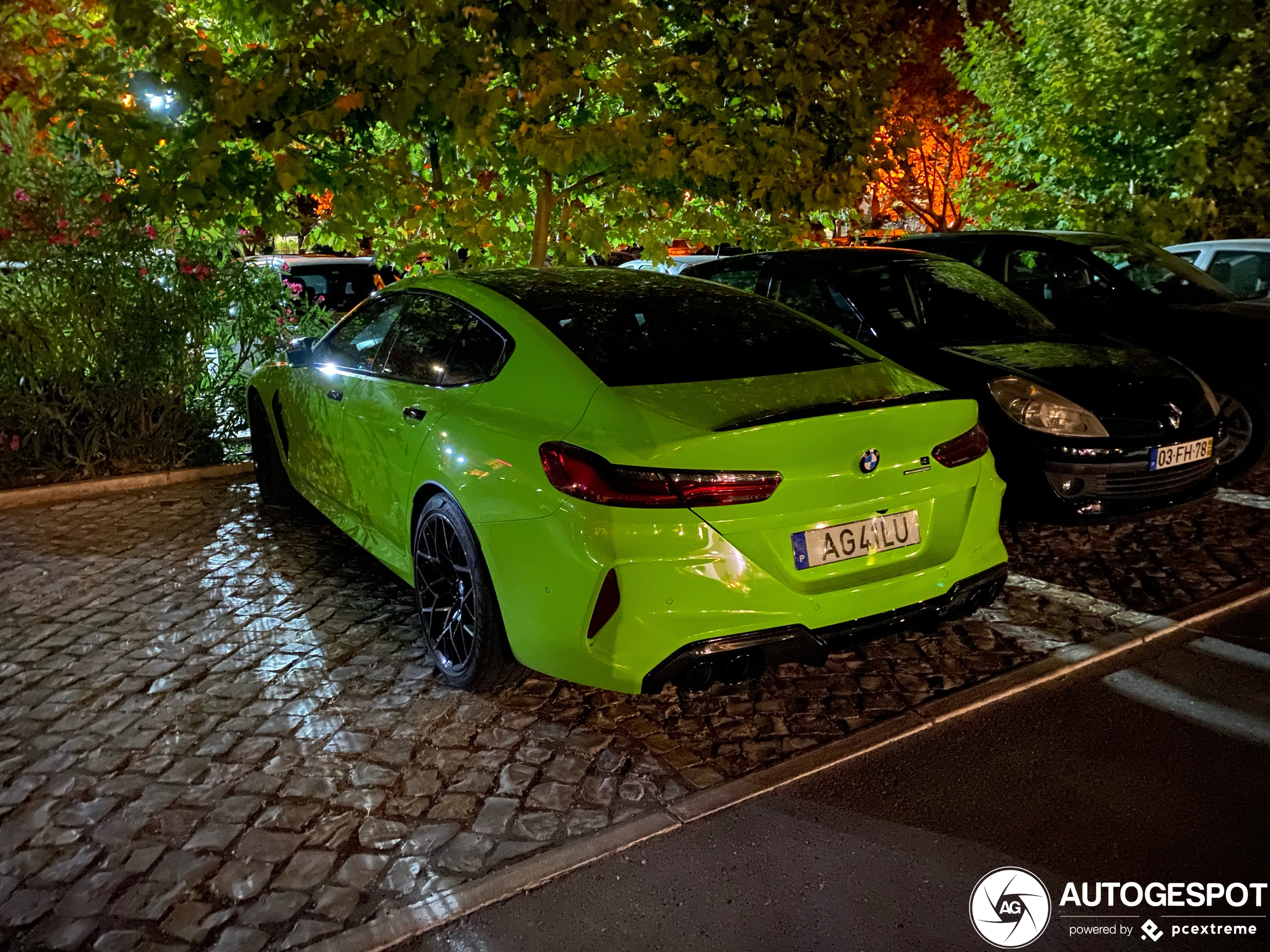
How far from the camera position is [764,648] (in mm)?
3268

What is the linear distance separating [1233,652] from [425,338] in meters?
3.66

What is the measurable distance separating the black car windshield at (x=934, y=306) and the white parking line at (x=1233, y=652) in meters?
2.18

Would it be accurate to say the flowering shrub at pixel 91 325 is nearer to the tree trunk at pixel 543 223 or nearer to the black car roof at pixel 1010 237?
the tree trunk at pixel 543 223

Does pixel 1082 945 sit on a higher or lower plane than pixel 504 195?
lower

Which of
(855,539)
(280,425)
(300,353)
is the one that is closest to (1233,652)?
(855,539)

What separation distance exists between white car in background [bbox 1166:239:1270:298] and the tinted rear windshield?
6.27 metres

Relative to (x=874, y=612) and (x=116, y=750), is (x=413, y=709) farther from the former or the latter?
(x=874, y=612)

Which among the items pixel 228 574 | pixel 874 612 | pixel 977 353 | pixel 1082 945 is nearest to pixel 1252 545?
pixel 977 353

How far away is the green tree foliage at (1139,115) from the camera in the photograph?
10883mm

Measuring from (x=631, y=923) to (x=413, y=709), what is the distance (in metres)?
1.45

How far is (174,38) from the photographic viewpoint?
5953 mm

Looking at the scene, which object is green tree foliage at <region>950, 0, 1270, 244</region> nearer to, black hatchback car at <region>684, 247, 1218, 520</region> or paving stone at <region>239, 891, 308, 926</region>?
black hatchback car at <region>684, 247, 1218, 520</region>

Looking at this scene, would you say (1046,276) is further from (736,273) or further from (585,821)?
(585,821)

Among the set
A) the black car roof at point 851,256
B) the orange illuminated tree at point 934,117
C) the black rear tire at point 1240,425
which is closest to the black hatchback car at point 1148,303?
the black rear tire at point 1240,425
